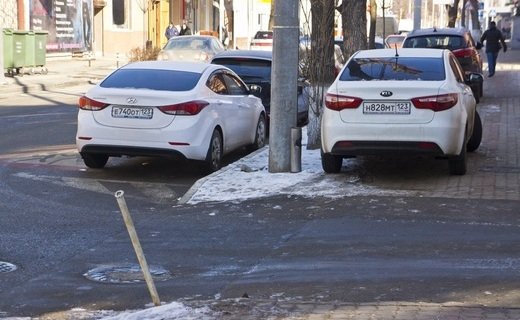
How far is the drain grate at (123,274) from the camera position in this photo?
719 cm

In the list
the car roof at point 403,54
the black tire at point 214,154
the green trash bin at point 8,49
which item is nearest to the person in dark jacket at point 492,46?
the green trash bin at point 8,49

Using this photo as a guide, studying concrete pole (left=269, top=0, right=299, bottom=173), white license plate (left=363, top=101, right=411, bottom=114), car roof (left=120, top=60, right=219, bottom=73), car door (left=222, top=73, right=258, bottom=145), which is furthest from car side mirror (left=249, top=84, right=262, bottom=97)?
white license plate (left=363, top=101, right=411, bottom=114)

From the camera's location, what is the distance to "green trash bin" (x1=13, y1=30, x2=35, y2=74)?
97.2ft

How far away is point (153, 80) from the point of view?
39.9ft

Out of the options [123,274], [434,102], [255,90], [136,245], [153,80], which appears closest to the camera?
[136,245]

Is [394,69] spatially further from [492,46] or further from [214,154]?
[492,46]

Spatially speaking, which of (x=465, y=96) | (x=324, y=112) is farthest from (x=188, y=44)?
(x=324, y=112)

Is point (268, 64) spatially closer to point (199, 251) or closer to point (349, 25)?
point (349, 25)

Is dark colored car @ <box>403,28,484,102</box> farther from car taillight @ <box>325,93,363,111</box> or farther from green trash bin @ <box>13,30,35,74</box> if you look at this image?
green trash bin @ <box>13,30,35,74</box>

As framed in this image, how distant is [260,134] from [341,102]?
4098 mm

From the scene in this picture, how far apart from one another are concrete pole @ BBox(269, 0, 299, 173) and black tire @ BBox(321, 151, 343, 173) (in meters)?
0.46

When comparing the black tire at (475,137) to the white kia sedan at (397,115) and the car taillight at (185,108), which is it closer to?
the white kia sedan at (397,115)

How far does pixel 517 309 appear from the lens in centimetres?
601

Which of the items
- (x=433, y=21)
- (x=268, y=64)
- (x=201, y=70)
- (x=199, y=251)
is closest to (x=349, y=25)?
(x=268, y=64)
